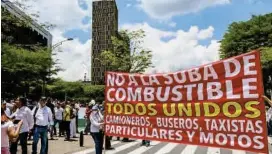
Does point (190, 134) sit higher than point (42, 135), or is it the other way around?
point (190, 134)

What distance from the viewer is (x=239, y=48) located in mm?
55125

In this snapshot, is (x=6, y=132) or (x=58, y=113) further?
(x=58, y=113)

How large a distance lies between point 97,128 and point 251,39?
46.9 m

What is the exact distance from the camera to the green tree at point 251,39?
54531 millimetres

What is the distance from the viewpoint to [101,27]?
614 feet

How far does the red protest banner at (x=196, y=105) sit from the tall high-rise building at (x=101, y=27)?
171m

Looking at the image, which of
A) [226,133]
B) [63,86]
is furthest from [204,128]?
[63,86]

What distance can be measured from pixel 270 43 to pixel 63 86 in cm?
5681

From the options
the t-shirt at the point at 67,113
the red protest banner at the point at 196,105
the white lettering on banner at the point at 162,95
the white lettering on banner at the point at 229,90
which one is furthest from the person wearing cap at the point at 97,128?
the t-shirt at the point at 67,113

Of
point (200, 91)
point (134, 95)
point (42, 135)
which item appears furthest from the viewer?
point (42, 135)

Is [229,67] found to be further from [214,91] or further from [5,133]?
[5,133]

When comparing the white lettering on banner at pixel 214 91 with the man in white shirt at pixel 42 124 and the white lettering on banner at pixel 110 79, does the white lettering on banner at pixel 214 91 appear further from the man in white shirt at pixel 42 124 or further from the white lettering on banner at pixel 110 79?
the man in white shirt at pixel 42 124

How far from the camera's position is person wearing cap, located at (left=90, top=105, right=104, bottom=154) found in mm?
11016

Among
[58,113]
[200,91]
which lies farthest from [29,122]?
[58,113]
